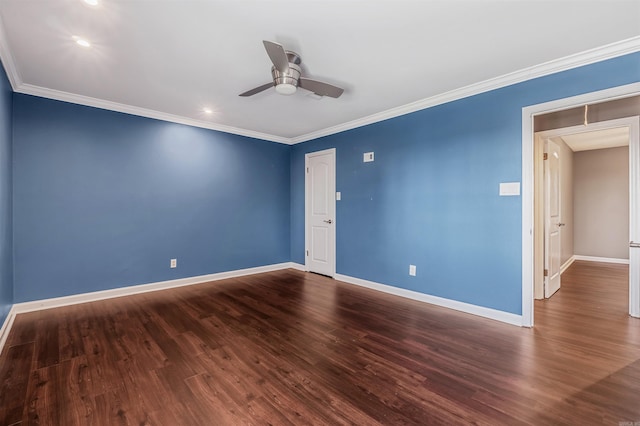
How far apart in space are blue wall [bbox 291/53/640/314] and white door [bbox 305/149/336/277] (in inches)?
8.6

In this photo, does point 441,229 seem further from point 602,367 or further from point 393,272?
point 602,367

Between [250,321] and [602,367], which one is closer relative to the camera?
[602,367]

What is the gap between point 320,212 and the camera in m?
5.07

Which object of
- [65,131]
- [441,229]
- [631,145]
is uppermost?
[65,131]

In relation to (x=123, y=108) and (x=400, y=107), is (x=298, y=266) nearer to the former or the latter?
(x=400, y=107)

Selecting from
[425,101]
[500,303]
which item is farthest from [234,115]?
[500,303]

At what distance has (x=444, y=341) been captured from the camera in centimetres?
250

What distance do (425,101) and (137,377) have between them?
394 centimetres

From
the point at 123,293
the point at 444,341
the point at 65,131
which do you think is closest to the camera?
the point at 444,341

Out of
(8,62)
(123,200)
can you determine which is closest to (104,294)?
(123,200)

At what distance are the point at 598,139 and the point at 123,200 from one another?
26.4 ft

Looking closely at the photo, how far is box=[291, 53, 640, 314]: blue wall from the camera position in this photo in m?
2.84

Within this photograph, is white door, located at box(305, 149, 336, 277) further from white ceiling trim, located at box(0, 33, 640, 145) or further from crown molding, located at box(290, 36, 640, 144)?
crown molding, located at box(290, 36, 640, 144)

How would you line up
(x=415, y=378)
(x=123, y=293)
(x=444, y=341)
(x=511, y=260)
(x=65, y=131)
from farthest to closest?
1. (x=123, y=293)
2. (x=65, y=131)
3. (x=511, y=260)
4. (x=444, y=341)
5. (x=415, y=378)
